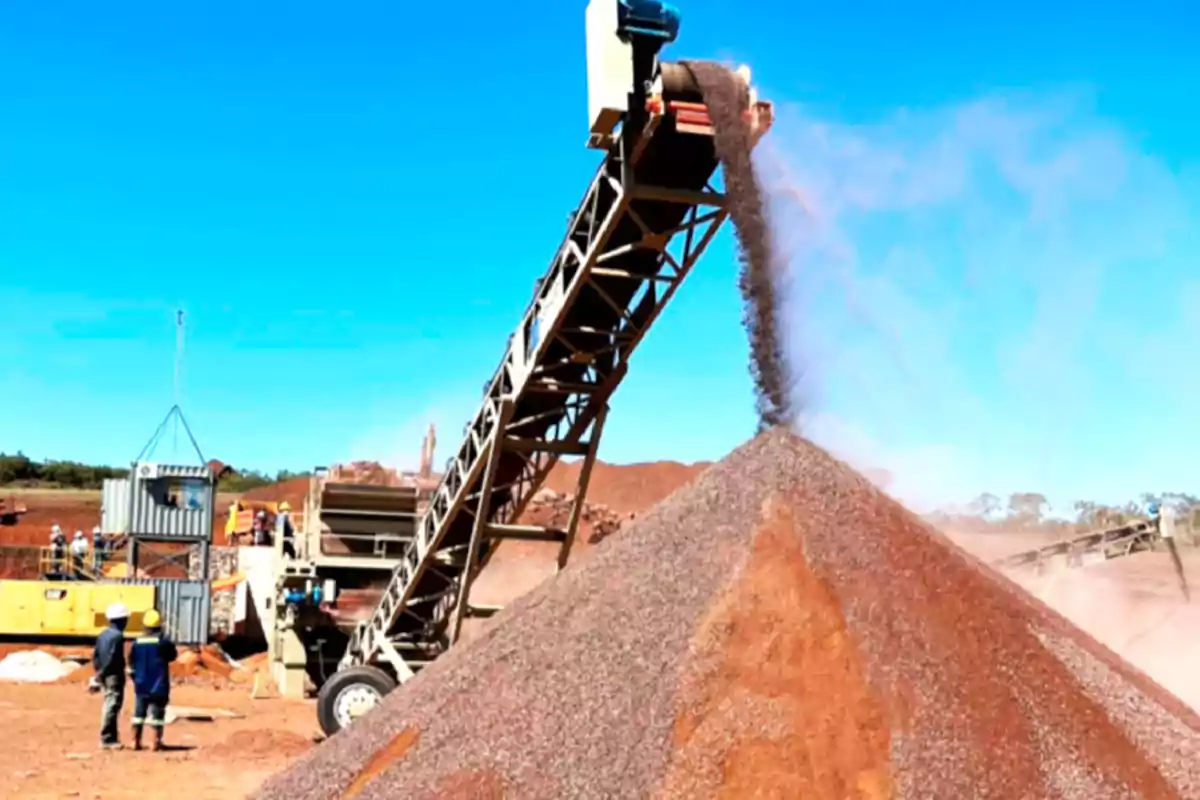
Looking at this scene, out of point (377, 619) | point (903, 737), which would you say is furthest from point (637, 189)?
point (377, 619)

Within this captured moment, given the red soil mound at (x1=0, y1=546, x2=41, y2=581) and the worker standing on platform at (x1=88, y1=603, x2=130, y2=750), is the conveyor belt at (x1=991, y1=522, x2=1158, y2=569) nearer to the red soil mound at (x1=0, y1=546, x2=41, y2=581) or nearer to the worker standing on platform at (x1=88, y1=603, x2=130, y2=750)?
the worker standing on platform at (x1=88, y1=603, x2=130, y2=750)

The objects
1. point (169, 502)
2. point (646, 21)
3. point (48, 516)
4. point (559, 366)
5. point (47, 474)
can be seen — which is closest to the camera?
point (646, 21)

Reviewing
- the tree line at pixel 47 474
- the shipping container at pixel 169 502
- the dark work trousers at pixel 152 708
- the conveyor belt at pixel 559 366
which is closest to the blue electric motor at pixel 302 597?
the conveyor belt at pixel 559 366

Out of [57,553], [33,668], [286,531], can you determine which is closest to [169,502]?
[33,668]

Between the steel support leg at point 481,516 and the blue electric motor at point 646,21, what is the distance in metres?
3.92

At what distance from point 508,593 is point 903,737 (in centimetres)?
2938

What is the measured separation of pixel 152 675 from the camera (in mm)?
13203

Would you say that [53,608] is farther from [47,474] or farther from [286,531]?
[47,474]

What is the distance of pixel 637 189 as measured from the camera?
32.2 feet

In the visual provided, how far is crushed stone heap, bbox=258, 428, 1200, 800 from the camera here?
5.84 metres

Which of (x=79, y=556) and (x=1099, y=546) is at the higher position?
(x=1099, y=546)

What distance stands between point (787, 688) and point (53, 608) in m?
21.3

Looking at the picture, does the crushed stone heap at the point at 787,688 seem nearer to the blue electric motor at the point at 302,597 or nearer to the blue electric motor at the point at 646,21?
the blue electric motor at the point at 646,21

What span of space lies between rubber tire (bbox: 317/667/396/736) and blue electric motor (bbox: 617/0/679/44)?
8047mm
